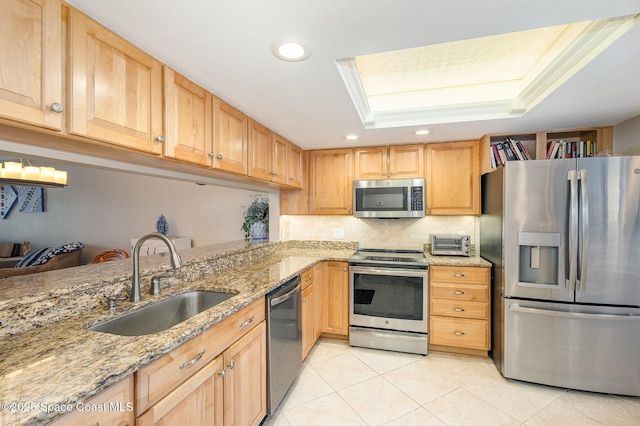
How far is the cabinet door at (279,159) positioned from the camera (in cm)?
262

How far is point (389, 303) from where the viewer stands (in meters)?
2.71

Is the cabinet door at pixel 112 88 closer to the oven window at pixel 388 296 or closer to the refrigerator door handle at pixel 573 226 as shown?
the oven window at pixel 388 296

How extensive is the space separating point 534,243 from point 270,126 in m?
2.41

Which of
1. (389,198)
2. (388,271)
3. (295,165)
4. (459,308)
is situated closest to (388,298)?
(388,271)

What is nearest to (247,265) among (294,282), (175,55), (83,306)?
(294,282)

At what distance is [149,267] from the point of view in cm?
167

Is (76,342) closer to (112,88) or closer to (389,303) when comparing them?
(112,88)

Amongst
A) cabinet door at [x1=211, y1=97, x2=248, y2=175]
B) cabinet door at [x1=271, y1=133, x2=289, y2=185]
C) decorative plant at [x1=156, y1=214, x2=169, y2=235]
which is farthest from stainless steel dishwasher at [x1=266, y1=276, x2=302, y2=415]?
decorative plant at [x1=156, y1=214, x2=169, y2=235]

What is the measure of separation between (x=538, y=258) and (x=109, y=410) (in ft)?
8.93

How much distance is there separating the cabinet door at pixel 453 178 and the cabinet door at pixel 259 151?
1762mm

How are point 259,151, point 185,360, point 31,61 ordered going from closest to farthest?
point 31,61, point 185,360, point 259,151

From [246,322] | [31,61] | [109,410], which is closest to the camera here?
[109,410]

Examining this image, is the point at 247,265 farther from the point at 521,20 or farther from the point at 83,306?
the point at 521,20

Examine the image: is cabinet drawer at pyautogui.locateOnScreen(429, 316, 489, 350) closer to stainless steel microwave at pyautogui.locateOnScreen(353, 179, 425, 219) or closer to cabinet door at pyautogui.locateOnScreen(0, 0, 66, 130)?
stainless steel microwave at pyautogui.locateOnScreen(353, 179, 425, 219)
